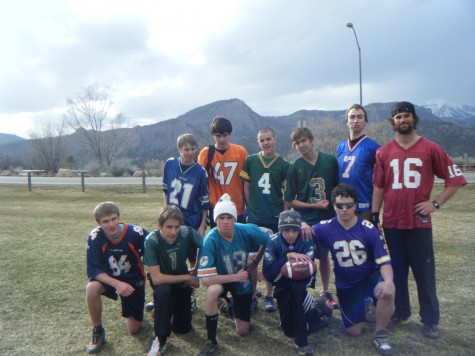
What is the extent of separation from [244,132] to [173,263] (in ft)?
378

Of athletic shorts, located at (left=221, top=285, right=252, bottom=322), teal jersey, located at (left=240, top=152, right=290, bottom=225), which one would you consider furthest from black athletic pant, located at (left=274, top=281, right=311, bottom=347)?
teal jersey, located at (left=240, top=152, right=290, bottom=225)

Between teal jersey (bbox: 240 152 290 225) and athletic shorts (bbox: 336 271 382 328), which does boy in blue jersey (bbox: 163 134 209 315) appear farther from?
athletic shorts (bbox: 336 271 382 328)

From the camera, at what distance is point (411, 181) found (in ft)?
11.4

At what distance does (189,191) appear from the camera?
4188 mm

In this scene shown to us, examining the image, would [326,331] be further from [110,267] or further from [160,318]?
[110,267]

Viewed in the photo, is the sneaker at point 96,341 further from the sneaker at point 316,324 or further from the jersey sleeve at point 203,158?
the jersey sleeve at point 203,158

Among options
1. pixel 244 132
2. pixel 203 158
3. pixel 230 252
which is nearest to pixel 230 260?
pixel 230 252

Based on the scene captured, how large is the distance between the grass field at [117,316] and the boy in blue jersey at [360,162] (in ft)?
4.33

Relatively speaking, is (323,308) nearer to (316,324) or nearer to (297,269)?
(316,324)

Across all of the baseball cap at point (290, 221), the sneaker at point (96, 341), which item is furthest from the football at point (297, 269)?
the sneaker at point (96, 341)

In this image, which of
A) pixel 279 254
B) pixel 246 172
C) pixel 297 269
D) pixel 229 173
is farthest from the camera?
pixel 229 173

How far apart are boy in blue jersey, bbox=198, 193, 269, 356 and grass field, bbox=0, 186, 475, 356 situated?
36 centimetres

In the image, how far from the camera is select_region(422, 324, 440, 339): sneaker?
334cm

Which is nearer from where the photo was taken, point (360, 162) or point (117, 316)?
point (360, 162)
